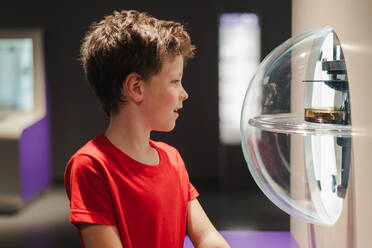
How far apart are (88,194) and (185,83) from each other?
3.83 metres

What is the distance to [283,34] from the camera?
407 centimetres

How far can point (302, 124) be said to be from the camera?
1.26 m

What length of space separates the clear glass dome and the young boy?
1.15 feet

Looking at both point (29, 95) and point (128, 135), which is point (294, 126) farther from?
point (29, 95)

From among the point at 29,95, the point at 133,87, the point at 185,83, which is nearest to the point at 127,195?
the point at 133,87

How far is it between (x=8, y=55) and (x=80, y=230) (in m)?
3.54

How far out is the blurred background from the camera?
4.14 m

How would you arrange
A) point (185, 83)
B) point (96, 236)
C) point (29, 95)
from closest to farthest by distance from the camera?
point (96, 236), point (29, 95), point (185, 83)

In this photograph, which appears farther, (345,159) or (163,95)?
(345,159)

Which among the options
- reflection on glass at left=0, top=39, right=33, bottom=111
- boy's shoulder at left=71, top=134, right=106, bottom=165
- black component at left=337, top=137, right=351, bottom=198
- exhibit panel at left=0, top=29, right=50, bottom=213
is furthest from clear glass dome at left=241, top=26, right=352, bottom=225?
reflection on glass at left=0, top=39, right=33, bottom=111

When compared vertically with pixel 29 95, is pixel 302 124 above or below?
above

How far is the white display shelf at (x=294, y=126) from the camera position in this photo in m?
1.18

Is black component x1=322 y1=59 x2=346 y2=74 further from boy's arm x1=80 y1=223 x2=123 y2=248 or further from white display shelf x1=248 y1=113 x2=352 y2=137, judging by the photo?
boy's arm x1=80 y1=223 x2=123 y2=248

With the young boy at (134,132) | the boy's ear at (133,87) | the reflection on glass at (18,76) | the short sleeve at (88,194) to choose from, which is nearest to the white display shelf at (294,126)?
the young boy at (134,132)
